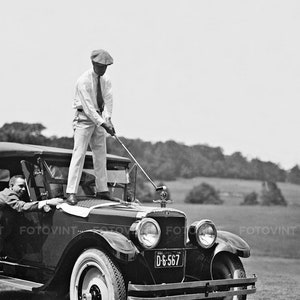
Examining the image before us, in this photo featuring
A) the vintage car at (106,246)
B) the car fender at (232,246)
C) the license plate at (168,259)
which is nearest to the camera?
the vintage car at (106,246)

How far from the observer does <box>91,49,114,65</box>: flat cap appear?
713 centimetres

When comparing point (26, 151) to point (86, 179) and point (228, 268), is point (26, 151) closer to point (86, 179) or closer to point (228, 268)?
point (86, 179)

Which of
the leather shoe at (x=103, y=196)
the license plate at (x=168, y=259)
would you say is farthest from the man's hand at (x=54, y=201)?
the license plate at (x=168, y=259)

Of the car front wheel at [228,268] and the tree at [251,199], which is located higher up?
the tree at [251,199]

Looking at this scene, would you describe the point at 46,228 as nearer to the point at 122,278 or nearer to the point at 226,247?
the point at 122,278

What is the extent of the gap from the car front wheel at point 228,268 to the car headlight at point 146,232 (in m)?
1.13

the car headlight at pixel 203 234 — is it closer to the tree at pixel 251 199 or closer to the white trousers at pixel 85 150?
the white trousers at pixel 85 150

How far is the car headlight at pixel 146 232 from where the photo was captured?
6.14 metres

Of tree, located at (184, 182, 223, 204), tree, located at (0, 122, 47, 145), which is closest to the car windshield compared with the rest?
tree, located at (184, 182, 223, 204)

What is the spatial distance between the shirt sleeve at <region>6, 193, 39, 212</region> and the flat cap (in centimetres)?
180

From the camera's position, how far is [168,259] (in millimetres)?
6473

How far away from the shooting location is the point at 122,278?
5.93 m

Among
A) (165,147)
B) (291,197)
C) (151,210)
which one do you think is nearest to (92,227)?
(151,210)

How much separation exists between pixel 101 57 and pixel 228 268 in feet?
9.37
